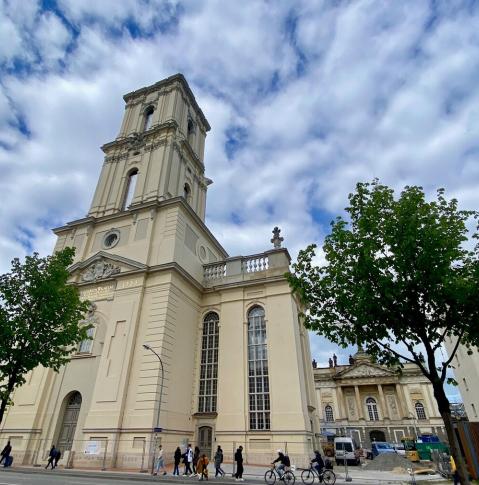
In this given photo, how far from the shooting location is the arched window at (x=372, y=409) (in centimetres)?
5772

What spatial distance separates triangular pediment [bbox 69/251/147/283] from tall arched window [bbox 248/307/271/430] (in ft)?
27.0

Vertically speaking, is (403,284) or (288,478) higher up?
(403,284)

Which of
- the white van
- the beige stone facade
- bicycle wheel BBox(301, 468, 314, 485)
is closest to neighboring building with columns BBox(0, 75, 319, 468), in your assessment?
bicycle wheel BBox(301, 468, 314, 485)

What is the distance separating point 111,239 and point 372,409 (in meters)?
54.8

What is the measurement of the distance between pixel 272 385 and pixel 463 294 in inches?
514

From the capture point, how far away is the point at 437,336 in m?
10.4

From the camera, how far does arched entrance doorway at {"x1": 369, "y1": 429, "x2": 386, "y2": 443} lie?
2185 inches

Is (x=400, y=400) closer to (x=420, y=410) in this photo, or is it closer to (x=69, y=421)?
(x=420, y=410)

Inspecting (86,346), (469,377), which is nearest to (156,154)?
(86,346)

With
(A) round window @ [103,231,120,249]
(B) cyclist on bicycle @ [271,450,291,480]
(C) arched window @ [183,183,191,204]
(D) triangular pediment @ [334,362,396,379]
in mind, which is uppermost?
(C) arched window @ [183,183,191,204]

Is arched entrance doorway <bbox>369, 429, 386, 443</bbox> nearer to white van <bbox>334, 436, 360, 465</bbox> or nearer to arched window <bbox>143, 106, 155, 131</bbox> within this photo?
white van <bbox>334, 436, 360, 465</bbox>

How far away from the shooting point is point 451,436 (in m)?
9.25

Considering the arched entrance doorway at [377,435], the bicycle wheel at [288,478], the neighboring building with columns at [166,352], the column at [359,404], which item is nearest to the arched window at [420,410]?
the arched entrance doorway at [377,435]

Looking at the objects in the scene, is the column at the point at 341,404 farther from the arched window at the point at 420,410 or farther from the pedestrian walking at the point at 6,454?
the pedestrian walking at the point at 6,454
